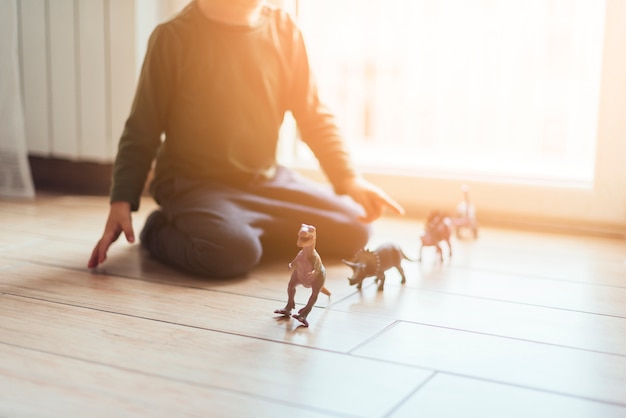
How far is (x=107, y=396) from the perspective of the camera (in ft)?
2.77

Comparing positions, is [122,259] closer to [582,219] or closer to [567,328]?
[567,328]

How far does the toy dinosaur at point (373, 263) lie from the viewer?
129 centimetres

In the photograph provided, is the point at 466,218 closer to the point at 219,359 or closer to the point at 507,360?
the point at 507,360

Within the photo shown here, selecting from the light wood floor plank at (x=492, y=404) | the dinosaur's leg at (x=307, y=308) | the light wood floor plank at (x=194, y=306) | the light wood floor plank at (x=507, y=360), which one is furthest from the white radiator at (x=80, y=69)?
the light wood floor plank at (x=492, y=404)

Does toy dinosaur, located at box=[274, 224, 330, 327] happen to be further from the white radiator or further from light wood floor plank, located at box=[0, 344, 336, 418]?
the white radiator

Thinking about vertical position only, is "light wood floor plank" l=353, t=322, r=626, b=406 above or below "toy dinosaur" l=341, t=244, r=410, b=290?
below

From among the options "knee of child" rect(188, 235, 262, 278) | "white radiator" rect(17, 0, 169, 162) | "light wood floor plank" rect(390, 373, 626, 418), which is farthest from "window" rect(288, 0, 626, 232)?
"light wood floor plank" rect(390, 373, 626, 418)

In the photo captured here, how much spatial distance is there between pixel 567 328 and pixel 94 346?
63 centimetres

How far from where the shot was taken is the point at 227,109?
152 cm

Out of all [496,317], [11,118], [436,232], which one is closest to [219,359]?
[496,317]

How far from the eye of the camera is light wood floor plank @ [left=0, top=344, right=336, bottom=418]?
0.81 meters

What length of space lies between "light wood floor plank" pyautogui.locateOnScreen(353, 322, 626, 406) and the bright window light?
1.94 metres

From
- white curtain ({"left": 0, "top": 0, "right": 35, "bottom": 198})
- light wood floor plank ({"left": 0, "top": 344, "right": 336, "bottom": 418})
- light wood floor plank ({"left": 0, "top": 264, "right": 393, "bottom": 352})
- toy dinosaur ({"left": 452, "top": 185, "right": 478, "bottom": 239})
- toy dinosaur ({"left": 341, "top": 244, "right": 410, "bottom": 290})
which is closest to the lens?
light wood floor plank ({"left": 0, "top": 344, "right": 336, "bottom": 418})

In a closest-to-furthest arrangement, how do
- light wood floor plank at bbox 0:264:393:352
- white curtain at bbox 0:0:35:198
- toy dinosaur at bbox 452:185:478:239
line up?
light wood floor plank at bbox 0:264:393:352
toy dinosaur at bbox 452:185:478:239
white curtain at bbox 0:0:35:198
